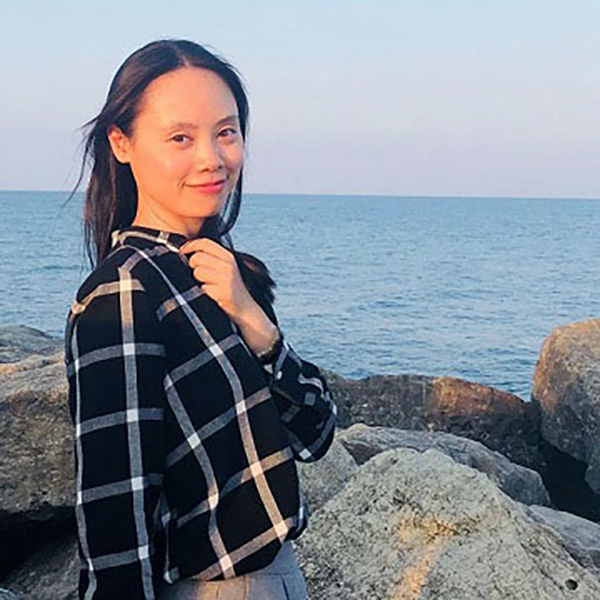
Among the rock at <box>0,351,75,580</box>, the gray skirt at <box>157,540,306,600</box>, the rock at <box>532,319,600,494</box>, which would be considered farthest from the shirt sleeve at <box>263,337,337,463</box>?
the rock at <box>532,319,600,494</box>

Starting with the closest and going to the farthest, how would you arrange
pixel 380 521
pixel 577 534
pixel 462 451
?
pixel 380 521
pixel 577 534
pixel 462 451

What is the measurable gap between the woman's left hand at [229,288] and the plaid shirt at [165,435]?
0.03 meters

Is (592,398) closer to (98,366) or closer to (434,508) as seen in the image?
(434,508)

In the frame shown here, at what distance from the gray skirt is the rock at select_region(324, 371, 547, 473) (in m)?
Answer: 8.60

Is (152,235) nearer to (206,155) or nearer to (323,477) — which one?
(206,155)

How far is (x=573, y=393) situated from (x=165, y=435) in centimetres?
885

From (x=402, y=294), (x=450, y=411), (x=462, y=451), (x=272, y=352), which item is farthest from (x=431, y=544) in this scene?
(x=402, y=294)

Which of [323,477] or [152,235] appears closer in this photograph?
[152,235]

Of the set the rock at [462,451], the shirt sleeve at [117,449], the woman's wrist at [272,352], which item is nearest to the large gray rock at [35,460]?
the rock at [462,451]

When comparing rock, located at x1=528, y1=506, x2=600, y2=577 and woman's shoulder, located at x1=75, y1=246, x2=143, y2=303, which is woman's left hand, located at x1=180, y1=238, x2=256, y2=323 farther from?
rock, located at x1=528, y1=506, x2=600, y2=577

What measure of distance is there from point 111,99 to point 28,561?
12.8 feet

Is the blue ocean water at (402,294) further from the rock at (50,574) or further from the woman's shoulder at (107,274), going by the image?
the rock at (50,574)

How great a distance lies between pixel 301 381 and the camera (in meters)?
2.68

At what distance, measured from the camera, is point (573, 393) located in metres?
10.5
